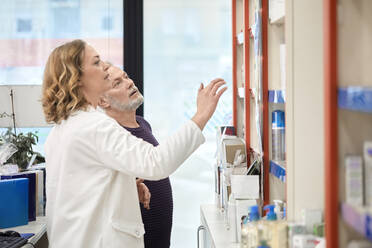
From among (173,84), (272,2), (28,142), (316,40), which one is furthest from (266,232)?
(173,84)

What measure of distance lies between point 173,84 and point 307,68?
302 cm

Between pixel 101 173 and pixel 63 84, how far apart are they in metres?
0.41

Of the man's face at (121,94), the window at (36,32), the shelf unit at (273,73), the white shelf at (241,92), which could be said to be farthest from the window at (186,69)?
the shelf unit at (273,73)

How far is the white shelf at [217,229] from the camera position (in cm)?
264

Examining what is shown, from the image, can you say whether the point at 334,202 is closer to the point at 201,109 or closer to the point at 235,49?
the point at 201,109

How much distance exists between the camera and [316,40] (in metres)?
1.76

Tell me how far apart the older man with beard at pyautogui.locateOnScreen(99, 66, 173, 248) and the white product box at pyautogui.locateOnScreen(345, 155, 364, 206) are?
69.9 inches

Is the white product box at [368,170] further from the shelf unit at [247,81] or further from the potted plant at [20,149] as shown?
the potted plant at [20,149]

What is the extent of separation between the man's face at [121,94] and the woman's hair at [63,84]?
30.9 inches

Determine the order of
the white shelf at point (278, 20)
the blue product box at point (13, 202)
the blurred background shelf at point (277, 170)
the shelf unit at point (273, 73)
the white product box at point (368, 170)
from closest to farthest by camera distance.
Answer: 1. the white product box at point (368, 170)
2. the blurred background shelf at point (277, 170)
3. the white shelf at point (278, 20)
4. the shelf unit at point (273, 73)
5. the blue product box at point (13, 202)

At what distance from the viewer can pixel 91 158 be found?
6.92 feet

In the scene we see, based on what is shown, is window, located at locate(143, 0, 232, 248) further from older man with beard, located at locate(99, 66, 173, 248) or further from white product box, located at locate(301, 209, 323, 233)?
white product box, located at locate(301, 209, 323, 233)

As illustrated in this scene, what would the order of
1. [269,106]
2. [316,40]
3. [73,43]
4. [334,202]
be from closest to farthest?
[334,202] → [316,40] → [73,43] → [269,106]

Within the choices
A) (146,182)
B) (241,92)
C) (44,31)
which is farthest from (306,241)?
(44,31)
